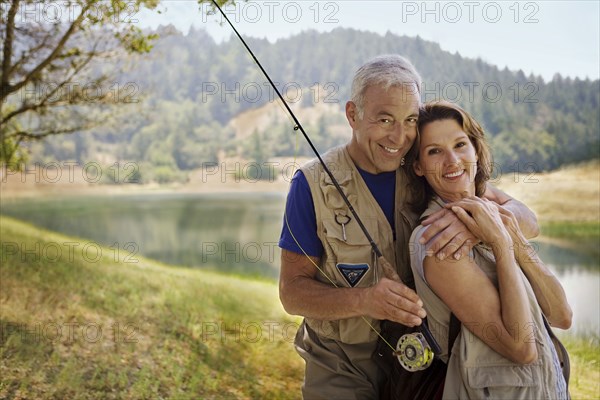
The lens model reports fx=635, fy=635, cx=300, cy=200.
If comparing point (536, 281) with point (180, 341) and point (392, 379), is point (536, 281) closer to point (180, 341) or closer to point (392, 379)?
point (392, 379)

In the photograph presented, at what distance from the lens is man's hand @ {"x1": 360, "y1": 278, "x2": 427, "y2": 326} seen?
193 centimetres

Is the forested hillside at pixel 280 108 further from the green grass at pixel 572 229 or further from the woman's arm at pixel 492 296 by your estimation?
the woman's arm at pixel 492 296

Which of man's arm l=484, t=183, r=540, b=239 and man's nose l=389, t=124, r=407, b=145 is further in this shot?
man's arm l=484, t=183, r=540, b=239

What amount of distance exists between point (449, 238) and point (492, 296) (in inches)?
8.4

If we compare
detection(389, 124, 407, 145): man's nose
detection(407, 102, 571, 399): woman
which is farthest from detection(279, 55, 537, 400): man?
detection(407, 102, 571, 399): woman

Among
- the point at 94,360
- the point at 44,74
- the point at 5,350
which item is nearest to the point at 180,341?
the point at 94,360

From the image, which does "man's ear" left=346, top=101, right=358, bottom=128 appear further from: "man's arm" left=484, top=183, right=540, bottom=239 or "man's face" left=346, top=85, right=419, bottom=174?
"man's arm" left=484, top=183, right=540, bottom=239

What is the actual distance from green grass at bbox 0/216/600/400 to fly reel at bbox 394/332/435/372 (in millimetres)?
2585

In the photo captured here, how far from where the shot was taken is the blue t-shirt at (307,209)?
7.42 ft

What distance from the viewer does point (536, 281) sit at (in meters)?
2.10

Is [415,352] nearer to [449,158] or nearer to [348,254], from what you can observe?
[348,254]

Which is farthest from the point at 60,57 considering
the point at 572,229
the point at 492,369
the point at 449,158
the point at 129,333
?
the point at 572,229

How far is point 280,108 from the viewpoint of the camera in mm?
7844

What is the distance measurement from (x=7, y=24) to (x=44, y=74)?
0.79m
